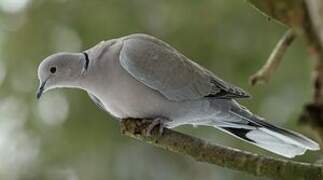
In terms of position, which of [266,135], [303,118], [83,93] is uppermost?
[303,118]

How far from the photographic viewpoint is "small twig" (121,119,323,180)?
698 millimetres

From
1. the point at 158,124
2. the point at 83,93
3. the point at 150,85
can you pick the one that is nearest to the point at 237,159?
the point at 158,124

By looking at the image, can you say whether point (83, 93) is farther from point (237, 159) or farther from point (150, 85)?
point (237, 159)

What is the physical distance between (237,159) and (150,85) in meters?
0.42

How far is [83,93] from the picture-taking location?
75.4 inches

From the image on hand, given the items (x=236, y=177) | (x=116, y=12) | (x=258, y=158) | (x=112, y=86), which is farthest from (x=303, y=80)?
(x=258, y=158)

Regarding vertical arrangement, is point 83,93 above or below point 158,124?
below

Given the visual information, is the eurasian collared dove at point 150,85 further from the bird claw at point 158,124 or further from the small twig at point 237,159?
the small twig at point 237,159

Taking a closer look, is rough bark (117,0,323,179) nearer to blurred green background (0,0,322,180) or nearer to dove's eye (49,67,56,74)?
dove's eye (49,67,56,74)

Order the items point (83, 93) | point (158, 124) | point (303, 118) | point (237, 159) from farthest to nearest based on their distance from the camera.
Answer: point (83, 93) → point (158, 124) → point (237, 159) → point (303, 118)

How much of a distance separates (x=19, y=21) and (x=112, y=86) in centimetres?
88

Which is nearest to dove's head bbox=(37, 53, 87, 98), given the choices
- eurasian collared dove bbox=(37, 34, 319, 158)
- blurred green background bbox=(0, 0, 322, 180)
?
eurasian collared dove bbox=(37, 34, 319, 158)

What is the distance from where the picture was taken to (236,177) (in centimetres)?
177

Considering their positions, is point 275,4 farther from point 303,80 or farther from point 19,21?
point 19,21
